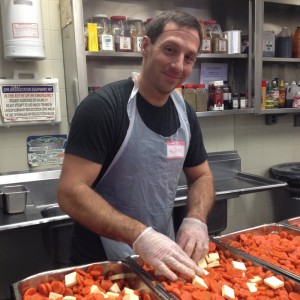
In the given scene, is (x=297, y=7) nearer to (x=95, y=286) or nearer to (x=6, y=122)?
(x=6, y=122)

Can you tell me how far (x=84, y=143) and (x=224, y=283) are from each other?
0.66 metres

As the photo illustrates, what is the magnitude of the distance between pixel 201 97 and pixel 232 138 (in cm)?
66

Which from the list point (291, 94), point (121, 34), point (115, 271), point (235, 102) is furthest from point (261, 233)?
point (291, 94)

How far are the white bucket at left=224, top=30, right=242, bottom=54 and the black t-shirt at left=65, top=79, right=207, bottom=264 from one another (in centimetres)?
127

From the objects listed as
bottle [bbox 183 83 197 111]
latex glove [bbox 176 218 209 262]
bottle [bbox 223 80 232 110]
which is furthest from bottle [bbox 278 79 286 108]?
latex glove [bbox 176 218 209 262]

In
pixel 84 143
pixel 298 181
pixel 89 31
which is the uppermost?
pixel 89 31

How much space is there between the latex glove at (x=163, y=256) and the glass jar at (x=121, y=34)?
4.99 feet

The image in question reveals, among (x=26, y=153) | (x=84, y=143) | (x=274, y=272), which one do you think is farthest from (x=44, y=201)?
(x=274, y=272)

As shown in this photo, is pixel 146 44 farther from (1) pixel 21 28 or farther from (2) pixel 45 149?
(2) pixel 45 149

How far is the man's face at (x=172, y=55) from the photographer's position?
A: 133cm

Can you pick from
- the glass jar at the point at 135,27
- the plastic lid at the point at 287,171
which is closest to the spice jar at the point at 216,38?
the glass jar at the point at 135,27

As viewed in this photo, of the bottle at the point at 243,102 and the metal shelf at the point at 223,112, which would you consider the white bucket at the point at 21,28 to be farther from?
the bottle at the point at 243,102

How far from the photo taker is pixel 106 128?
4.32ft

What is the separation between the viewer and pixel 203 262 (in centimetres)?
Answer: 127
